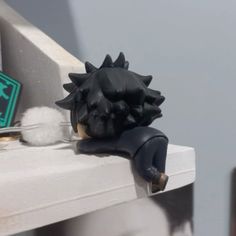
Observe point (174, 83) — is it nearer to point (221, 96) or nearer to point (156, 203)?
point (221, 96)

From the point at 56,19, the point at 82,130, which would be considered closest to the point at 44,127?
the point at 82,130

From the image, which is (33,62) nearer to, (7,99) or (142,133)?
(7,99)

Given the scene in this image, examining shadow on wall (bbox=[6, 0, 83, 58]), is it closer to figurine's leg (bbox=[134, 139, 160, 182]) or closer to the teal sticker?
the teal sticker

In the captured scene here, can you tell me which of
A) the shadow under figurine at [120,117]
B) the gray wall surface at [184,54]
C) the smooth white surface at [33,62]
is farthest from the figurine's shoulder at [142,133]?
the gray wall surface at [184,54]

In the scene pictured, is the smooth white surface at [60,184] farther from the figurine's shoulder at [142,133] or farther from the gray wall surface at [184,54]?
the gray wall surface at [184,54]

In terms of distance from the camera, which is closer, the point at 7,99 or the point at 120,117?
the point at 120,117
